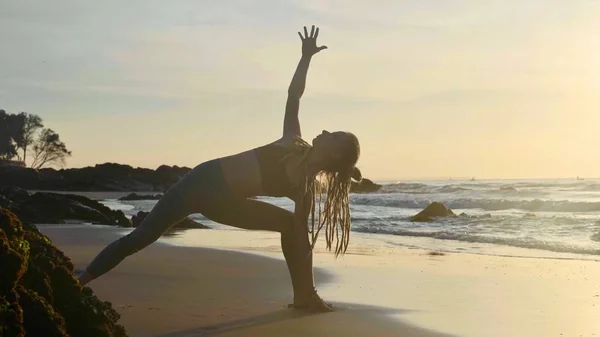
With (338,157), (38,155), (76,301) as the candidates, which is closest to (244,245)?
(338,157)

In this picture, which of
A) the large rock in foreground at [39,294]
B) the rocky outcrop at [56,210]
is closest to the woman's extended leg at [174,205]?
the large rock in foreground at [39,294]

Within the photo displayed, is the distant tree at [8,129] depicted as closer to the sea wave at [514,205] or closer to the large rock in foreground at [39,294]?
the sea wave at [514,205]

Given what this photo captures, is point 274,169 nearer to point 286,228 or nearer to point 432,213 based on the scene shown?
point 286,228

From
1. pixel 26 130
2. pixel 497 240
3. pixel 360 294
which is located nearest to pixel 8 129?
pixel 26 130

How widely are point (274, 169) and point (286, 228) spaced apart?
1.96 feet

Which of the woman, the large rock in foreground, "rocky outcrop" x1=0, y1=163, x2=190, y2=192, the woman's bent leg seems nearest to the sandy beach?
the woman's bent leg

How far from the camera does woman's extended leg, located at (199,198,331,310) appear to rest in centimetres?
548

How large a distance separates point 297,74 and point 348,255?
5394mm

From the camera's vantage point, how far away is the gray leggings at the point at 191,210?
16.9ft

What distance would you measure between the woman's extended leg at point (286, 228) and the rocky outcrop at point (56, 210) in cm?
1290

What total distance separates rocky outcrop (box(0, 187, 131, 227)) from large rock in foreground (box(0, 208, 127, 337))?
14430 mm

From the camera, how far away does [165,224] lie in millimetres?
5258

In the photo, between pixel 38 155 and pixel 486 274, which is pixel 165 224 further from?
pixel 38 155

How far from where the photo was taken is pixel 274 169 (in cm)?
531
